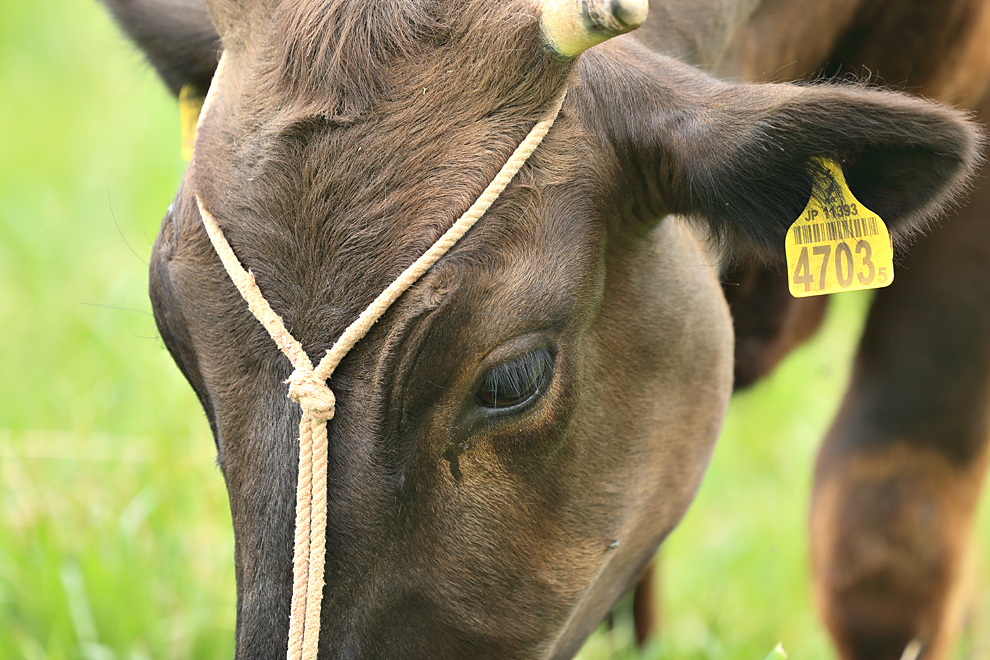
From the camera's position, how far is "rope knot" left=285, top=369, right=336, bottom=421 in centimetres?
179

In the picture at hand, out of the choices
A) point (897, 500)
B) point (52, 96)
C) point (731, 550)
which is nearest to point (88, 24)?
point (52, 96)

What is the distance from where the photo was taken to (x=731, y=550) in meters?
4.90

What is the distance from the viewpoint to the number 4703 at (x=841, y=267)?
2074 millimetres

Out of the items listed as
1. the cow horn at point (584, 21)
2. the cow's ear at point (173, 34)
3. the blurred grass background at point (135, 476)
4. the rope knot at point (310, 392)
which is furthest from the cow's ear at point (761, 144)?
the cow's ear at point (173, 34)

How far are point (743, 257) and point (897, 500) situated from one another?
69.5 inches

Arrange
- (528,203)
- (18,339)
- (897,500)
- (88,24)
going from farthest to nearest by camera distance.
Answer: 1. (88,24)
2. (18,339)
3. (897,500)
4. (528,203)

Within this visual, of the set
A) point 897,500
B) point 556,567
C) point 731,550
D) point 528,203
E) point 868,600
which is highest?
point 528,203

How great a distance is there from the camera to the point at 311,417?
181 cm

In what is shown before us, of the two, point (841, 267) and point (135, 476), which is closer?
point (841, 267)

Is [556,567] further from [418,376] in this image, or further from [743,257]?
[743,257]

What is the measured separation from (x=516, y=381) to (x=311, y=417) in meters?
0.38

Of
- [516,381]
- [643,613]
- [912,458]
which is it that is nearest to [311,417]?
[516,381]

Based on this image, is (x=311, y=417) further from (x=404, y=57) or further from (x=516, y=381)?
(x=404, y=57)

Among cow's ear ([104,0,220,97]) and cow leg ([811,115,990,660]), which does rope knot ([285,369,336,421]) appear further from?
cow leg ([811,115,990,660])
